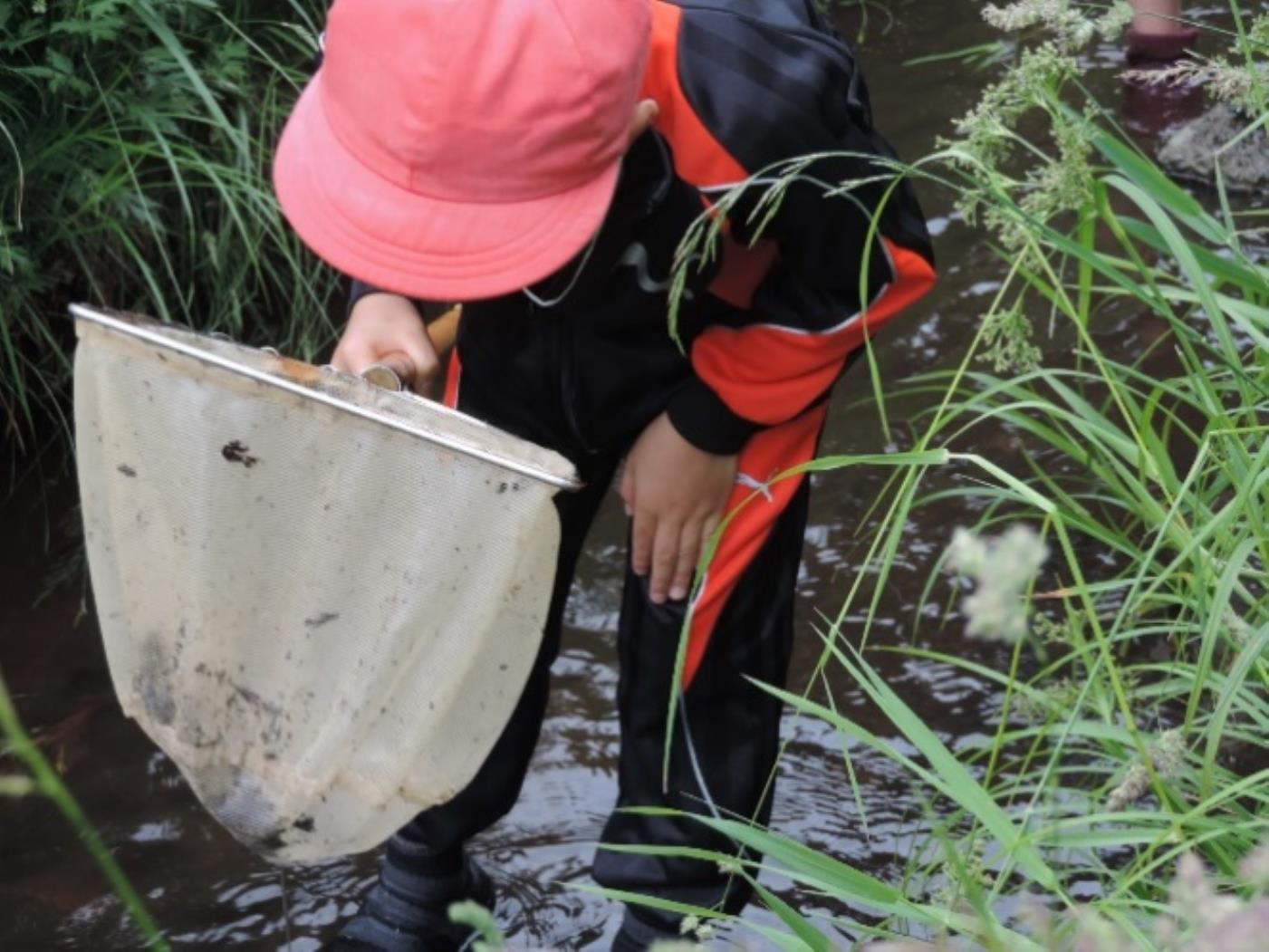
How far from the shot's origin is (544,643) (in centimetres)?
217

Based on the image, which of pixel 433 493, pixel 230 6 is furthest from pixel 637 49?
pixel 230 6

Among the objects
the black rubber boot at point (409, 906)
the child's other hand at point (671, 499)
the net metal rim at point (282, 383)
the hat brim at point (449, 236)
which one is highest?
the hat brim at point (449, 236)

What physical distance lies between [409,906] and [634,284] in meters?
0.87

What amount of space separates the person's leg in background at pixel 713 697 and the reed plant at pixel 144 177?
1124 millimetres

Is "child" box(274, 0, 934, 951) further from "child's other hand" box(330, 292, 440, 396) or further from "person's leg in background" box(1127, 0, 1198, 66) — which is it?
"person's leg in background" box(1127, 0, 1198, 66)

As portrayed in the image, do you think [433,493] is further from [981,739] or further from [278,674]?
[981,739]

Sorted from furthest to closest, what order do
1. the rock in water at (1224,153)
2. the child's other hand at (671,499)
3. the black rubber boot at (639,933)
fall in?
the rock in water at (1224,153) < the black rubber boot at (639,933) < the child's other hand at (671,499)

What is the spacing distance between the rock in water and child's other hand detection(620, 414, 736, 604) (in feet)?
7.80

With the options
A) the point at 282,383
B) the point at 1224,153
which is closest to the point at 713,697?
the point at 282,383

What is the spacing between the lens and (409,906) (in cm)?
220

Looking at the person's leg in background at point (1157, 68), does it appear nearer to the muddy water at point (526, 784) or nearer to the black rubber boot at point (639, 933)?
the muddy water at point (526, 784)

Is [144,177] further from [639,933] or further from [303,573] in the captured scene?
[639,933]

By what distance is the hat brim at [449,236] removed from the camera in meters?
1.59

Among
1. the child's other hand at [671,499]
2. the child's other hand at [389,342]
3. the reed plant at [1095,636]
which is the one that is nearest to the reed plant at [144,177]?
the child's other hand at [389,342]
